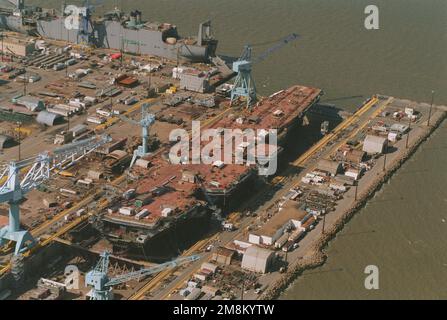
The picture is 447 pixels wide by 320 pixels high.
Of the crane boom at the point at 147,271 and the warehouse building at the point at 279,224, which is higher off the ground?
the warehouse building at the point at 279,224

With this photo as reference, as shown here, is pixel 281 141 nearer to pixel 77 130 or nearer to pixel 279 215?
pixel 279 215

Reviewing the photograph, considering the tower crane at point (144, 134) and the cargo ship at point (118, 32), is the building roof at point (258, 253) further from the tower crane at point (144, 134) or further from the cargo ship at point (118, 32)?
the cargo ship at point (118, 32)

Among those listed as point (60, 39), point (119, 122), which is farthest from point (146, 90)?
point (60, 39)

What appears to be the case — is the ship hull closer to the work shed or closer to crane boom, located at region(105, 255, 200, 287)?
crane boom, located at region(105, 255, 200, 287)

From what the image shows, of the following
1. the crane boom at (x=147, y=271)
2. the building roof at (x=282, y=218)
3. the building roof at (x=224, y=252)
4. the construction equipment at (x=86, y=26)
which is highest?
the construction equipment at (x=86, y=26)

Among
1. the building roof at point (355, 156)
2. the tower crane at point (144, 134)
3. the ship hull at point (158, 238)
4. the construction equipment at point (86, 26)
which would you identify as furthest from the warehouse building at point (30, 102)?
the building roof at point (355, 156)

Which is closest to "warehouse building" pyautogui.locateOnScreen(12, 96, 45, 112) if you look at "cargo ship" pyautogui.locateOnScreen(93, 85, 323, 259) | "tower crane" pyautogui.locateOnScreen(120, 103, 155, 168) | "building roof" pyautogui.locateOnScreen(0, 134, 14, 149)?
"building roof" pyautogui.locateOnScreen(0, 134, 14, 149)
